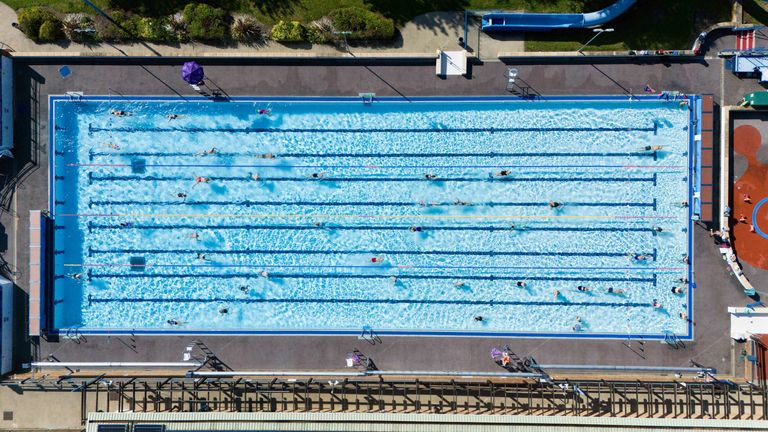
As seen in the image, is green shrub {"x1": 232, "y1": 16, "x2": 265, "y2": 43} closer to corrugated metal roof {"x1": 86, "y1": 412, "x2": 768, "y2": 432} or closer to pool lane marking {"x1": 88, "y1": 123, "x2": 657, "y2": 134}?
pool lane marking {"x1": 88, "y1": 123, "x2": 657, "y2": 134}

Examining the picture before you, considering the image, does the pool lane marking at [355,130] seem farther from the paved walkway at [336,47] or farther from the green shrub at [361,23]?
the green shrub at [361,23]

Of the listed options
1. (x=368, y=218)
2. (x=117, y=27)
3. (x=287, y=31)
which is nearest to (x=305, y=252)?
(x=368, y=218)

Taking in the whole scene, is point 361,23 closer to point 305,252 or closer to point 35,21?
point 305,252

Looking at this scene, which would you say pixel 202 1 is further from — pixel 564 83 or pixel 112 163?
pixel 564 83

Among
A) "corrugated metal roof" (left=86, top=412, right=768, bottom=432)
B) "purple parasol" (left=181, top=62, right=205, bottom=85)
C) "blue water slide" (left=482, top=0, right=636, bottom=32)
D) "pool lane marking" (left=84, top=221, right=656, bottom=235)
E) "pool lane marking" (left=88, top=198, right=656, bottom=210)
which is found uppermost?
"blue water slide" (left=482, top=0, right=636, bottom=32)

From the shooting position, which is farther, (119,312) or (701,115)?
(119,312)

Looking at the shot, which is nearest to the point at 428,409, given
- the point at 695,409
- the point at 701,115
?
the point at 695,409

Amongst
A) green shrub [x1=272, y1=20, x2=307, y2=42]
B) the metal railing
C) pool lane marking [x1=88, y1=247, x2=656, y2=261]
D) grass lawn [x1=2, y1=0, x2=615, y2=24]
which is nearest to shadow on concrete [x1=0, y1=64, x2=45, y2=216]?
grass lawn [x1=2, y1=0, x2=615, y2=24]

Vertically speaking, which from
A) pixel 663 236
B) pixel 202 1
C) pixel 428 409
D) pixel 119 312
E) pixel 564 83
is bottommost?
pixel 428 409
